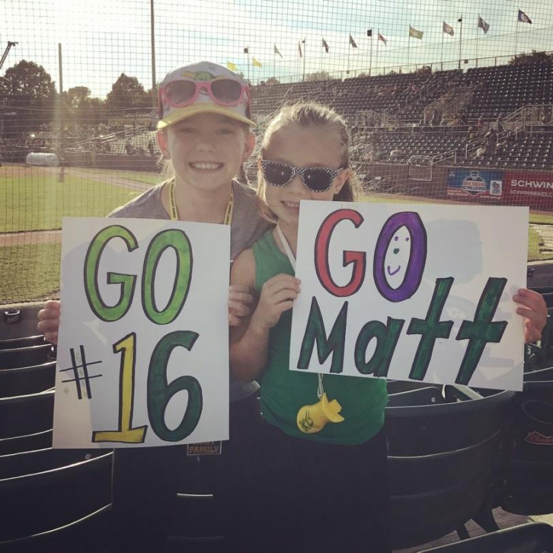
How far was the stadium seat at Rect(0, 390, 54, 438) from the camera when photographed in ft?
5.40

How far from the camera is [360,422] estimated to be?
1.44 m

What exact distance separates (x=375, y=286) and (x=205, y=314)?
1.39ft

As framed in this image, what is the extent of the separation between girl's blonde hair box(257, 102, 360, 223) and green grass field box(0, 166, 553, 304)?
2112mm

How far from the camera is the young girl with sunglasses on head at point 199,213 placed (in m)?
1.47

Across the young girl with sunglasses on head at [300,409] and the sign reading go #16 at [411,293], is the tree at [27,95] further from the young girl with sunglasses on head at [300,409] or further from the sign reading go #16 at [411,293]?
the sign reading go #16 at [411,293]

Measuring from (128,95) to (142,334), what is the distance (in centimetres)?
569

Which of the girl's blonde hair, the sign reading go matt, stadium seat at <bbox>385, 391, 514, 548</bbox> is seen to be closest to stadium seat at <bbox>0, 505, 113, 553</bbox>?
stadium seat at <bbox>385, 391, 514, 548</bbox>

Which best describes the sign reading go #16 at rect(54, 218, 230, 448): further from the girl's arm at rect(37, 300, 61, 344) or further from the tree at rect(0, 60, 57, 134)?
the tree at rect(0, 60, 57, 134)

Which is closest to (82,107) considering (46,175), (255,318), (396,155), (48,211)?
(46,175)

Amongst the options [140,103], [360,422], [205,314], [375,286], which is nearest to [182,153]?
[205,314]

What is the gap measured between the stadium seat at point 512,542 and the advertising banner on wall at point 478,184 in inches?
552

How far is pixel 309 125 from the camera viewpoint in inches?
59.4

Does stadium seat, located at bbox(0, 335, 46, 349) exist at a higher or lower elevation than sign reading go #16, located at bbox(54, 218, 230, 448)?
lower

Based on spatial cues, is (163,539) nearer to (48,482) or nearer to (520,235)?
(48,482)
